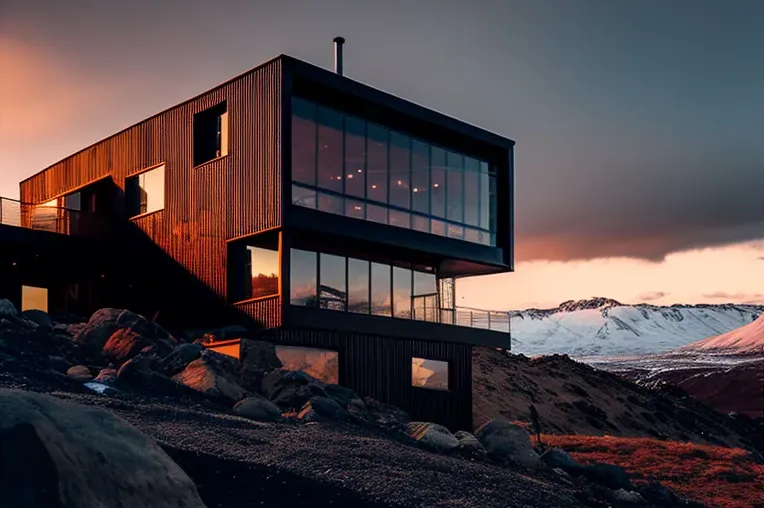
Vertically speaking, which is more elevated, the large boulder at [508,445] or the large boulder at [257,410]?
the large boulder at [257,410]

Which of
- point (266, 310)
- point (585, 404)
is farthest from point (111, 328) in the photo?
point (585, 404)

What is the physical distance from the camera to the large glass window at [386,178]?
25.7 meters

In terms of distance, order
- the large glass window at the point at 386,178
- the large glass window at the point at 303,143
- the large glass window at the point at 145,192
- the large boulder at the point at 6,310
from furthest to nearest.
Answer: the large glass window at the point at 145,192, the large glass window at the point at 386,178, the large glass window at the point at 303,143, the large boulder at the point at 6,310

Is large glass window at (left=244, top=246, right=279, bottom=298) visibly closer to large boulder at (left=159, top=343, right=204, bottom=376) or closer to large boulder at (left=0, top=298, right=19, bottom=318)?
large boulder at (left=159, top=343, right=204, bottom=376)

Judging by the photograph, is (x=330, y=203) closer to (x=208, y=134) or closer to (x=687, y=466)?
(x=208, y=134)

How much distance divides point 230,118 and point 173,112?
3.13 metres

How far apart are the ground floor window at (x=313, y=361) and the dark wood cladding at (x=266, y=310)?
747mm

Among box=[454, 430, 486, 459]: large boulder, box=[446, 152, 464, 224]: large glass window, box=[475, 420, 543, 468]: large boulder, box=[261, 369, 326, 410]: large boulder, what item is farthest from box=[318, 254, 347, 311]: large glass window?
box=[454, 430, 486, 459]: large boulder

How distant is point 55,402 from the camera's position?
9938mm

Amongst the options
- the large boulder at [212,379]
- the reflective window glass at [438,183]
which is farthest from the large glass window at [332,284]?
→ the large boulder at [212,379]

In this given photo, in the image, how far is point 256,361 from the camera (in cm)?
2327

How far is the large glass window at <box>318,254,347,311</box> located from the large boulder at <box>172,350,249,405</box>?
5.45 meters

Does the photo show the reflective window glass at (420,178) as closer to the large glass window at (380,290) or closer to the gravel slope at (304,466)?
the large glass window at (380,290)

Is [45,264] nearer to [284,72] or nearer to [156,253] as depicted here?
[156,253]
